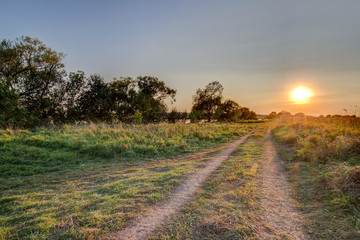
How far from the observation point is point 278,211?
3729 mm

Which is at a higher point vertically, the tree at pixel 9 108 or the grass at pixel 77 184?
the tree at pixel 9 108

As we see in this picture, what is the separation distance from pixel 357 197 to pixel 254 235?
286cm

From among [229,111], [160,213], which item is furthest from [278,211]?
[229,111]

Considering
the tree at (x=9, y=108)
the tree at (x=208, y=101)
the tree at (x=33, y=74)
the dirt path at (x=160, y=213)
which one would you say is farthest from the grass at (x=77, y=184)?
the tree at (x=208, y=101)

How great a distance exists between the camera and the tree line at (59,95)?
19.7m

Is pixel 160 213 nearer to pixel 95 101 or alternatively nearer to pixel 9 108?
pixel 9 108

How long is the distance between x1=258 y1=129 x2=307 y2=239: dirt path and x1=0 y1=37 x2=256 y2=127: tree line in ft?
71.5

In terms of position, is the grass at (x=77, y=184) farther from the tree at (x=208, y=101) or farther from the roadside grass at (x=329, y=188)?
the tree at (x=208, y=101)

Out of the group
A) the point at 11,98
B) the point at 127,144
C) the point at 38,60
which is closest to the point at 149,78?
the point at 38,60

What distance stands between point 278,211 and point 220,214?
136 centimetres

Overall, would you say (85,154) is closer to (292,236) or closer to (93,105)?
(292,236)

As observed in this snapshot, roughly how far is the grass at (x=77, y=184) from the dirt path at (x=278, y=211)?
99.7 inches

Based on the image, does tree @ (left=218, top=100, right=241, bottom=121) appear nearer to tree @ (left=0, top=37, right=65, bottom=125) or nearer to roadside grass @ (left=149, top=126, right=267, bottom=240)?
tree @ (left=0, top=37, right=65, bottom=125)

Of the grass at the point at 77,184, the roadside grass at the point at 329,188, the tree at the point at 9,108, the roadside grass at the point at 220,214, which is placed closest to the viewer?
the roadside grass at the point at 220,214
